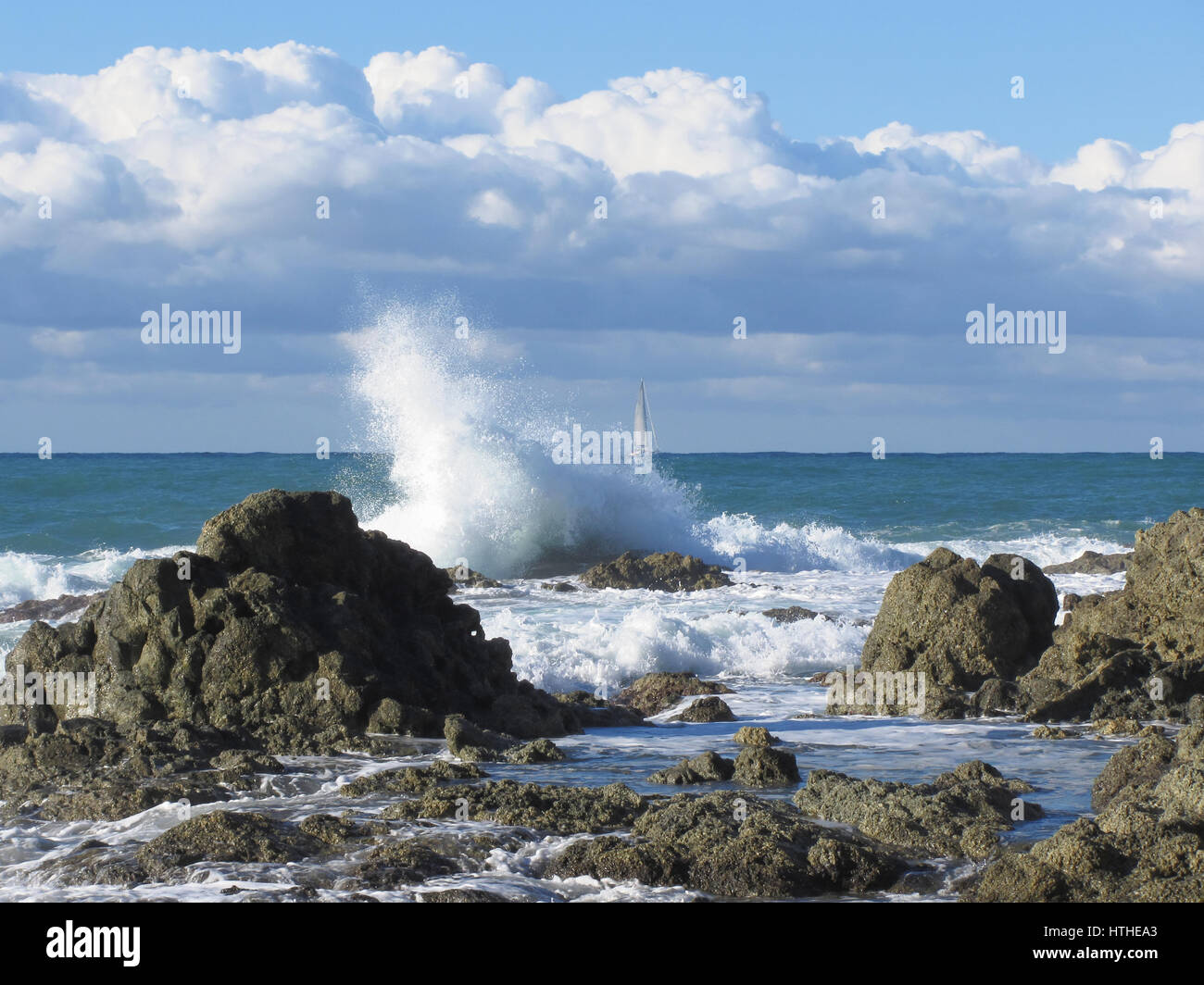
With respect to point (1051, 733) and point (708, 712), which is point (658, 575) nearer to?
point (708, 712)

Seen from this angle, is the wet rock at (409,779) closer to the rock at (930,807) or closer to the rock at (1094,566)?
the rock at (930,807)

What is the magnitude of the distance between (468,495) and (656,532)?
409 cm

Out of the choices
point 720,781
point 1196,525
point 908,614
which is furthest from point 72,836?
point 1196,525

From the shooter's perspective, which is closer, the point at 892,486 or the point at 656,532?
the point at 656,532

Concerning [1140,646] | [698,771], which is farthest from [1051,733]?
[698,771]

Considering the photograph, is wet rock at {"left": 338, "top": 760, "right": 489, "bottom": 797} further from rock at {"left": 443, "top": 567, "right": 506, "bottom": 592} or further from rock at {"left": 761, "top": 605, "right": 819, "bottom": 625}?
rock at {"left": 443, "top": 567, "right": 506, "bottom": 592}

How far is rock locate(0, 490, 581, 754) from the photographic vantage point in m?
9.20

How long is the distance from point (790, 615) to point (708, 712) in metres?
5.93

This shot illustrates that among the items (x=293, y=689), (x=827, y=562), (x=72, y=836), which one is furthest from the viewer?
(x=827, y=562)

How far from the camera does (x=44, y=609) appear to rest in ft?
60.5

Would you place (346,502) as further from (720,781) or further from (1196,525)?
(1196,525)

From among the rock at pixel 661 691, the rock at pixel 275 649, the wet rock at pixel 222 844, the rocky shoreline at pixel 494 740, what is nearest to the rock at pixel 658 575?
the rock at pixel 661 691

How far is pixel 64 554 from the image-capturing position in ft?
98.2
